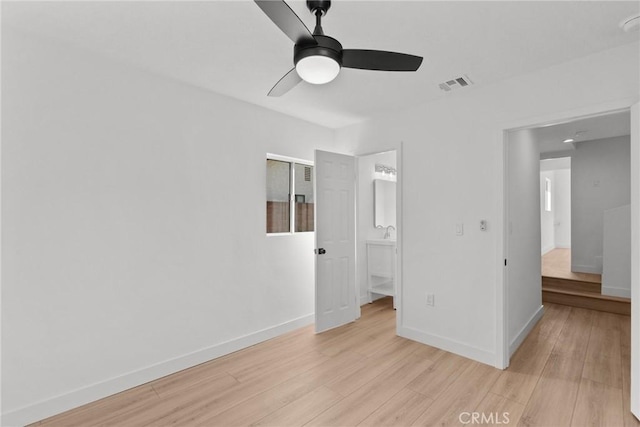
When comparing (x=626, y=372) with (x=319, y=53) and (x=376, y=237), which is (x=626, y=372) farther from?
(x=319, y=53)

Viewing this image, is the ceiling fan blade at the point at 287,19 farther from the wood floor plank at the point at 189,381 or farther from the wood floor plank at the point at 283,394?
the wood floor plank at the point at 189,381

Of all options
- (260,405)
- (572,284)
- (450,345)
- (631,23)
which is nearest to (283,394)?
(260,405)

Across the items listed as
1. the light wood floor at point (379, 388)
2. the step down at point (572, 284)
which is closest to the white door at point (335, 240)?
the light wood floor at point (379, 388)

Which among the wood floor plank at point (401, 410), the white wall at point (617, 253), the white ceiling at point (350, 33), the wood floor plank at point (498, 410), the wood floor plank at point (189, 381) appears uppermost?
the white ceiling at point (350, 33)

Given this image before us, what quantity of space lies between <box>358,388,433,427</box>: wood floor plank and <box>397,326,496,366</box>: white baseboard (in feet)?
2.98

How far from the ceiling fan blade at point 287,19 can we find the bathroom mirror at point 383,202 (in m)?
3.55

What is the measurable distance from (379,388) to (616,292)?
4.21 meters

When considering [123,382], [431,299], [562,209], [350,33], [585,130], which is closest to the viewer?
[350,33]

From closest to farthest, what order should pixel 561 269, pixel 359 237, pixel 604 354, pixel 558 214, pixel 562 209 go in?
pixel 604 354
pixel 359 237
pixel 561 269
pixel 558 214
pixel 562 209

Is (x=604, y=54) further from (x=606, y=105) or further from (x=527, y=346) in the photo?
(x=527, y=346)

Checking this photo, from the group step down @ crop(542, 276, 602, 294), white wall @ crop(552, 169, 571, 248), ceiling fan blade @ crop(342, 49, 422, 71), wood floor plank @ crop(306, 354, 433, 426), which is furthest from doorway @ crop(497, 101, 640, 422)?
white wall @ crop(552, 169, 571, 248)

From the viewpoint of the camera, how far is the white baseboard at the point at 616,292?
437cm

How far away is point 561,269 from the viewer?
5785mm

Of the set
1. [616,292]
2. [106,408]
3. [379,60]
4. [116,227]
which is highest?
[379,60]
